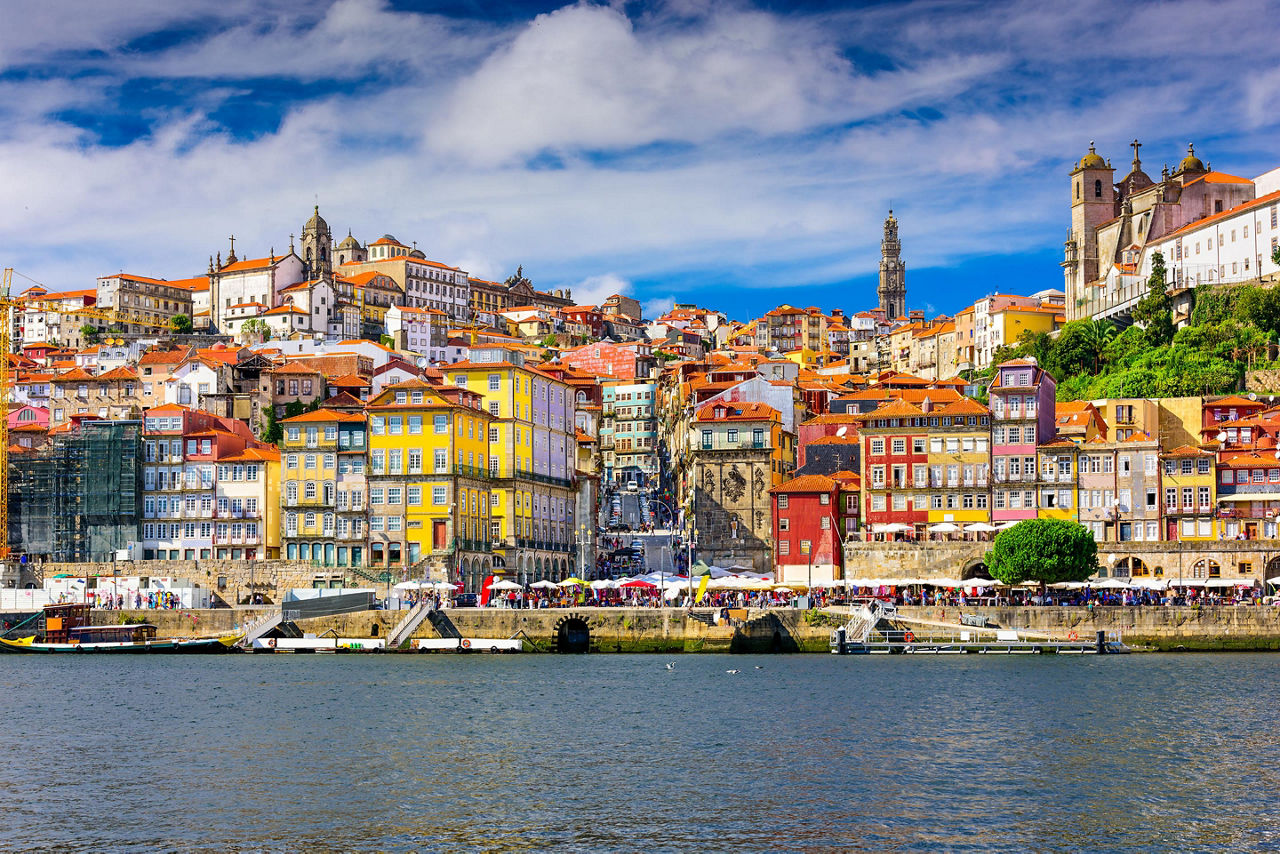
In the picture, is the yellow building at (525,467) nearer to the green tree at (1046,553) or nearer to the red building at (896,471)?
the red building at (896,471)

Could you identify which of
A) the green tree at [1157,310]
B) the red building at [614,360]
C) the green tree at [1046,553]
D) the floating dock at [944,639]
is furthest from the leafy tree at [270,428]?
the green tree at [1157,310]

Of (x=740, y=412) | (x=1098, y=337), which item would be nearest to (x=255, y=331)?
(x=740, y=412)

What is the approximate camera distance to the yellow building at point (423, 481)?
77.7 m

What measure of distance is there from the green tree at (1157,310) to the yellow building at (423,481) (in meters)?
49.9

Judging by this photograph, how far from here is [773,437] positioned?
87.4 metres

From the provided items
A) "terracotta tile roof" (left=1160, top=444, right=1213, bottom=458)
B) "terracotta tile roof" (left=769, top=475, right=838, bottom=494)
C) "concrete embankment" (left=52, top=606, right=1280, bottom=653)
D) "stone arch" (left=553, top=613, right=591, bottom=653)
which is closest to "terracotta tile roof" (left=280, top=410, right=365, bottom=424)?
"concrete embankment" (left=52, top=606, right=1280, bottom=653)

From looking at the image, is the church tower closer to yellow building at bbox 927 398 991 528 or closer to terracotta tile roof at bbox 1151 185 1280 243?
terracotta tile roof at bbox 1151 185 1280 243

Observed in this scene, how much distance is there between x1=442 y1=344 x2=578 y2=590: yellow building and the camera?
81.9m

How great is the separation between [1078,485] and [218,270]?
110m

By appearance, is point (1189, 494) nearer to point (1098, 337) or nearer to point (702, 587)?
point (702, 587)

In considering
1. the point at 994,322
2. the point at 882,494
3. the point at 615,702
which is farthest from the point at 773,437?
the point at 994,322

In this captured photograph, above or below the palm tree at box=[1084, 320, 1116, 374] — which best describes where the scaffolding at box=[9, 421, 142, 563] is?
below

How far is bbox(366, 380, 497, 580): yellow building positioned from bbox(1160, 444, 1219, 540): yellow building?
33.6 metres

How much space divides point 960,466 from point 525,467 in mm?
23224
